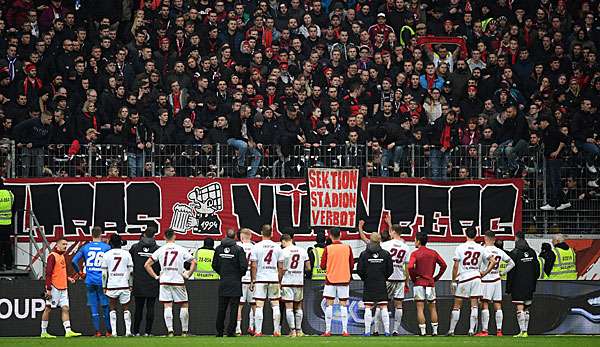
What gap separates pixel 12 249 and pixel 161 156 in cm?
403

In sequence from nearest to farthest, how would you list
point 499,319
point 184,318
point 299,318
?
point 184,318 → point 299,318 → point 499,319

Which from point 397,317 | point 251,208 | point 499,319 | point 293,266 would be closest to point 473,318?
point 499,319

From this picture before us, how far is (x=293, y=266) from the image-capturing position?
1130 inches

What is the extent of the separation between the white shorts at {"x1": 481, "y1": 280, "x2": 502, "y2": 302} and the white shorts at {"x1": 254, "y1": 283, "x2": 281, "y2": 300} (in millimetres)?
4579

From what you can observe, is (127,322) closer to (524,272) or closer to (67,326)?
(67,326)

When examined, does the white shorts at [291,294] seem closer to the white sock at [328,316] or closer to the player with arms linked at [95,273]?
the white sock at [328,316]

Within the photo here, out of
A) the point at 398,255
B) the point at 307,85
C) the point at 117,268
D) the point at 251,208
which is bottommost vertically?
the point at 117,268

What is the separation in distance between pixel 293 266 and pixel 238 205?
330cm

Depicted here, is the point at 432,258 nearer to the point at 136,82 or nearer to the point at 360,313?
the point at 360,313

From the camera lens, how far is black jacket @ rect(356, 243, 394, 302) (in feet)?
92.8

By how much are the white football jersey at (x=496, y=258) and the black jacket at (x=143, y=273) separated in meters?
7.08

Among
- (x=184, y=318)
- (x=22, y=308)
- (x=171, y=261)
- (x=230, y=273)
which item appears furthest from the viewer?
(x=22, y=308)

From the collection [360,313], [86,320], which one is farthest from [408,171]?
[86,320]

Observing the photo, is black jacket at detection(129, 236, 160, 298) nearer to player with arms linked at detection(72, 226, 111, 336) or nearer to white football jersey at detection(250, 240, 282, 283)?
player with arms linked at detection(72, 226, 111, 336)
